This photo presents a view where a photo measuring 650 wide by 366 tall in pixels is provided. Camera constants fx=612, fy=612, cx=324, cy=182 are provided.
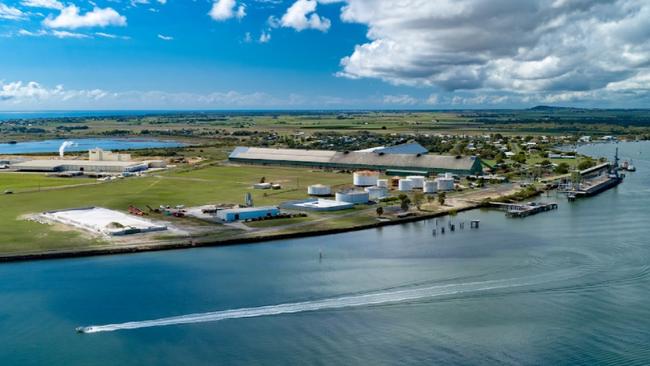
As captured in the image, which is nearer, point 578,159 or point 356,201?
point 356,201

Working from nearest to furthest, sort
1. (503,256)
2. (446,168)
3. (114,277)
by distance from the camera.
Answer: (114,277) < (503,256) < (446,168)

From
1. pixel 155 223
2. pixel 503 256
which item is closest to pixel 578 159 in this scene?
pixel 503 256

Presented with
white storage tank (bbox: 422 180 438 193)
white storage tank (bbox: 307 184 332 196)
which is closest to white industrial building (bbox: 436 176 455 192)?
white storage tank (bbox: 422 180 438 193)

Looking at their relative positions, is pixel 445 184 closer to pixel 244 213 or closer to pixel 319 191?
pixel 319 191

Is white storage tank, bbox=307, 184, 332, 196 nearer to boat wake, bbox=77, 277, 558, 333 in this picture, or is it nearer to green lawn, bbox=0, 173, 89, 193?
green lawn, bbox=0, 173, 89, 193

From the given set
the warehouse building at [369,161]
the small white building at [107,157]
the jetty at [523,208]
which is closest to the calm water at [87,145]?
the small white building at [107,157]

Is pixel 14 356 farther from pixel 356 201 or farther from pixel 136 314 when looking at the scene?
pixel 356 201

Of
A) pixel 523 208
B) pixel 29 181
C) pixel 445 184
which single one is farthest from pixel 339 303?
pixel 29 181
